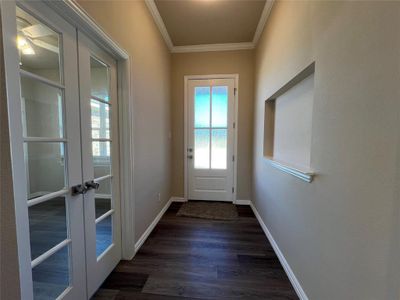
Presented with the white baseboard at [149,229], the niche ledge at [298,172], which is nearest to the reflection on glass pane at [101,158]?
the white baseboard at [149,229]

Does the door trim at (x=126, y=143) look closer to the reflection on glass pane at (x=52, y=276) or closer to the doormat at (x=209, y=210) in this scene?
the reflection on glass pane at (x=52, y=276)

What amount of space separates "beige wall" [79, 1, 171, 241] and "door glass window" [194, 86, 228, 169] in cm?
67

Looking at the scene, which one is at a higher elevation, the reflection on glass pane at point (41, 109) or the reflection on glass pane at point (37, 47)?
the reflection on glass pane at point (37, 47)

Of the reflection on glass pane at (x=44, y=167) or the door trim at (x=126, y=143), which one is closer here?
the reflection on glass pane at (x=44, y=167)

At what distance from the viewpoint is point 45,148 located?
1104mm

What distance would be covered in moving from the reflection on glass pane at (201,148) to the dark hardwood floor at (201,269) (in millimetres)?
1316

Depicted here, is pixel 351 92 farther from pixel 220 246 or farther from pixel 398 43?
pixel 220 246

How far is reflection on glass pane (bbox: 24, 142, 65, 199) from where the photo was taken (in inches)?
39.9

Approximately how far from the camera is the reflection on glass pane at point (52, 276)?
1.07 metres

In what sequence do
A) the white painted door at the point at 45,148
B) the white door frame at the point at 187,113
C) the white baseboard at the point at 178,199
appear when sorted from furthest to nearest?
the white baseboard at the point at 178,199 < the white door frame at the point at 187,113 < the white painted door at the point at 45,148

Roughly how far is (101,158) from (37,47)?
86cm

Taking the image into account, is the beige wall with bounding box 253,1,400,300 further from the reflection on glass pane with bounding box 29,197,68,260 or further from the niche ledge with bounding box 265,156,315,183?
the reflection on glass pane with bounding box 29,197,68,260

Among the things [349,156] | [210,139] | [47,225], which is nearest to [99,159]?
[47,225]

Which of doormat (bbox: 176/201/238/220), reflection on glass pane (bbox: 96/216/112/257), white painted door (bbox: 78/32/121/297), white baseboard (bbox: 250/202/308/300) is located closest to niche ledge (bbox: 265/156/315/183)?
white baseboard (bbox: 250/202/308/300)
